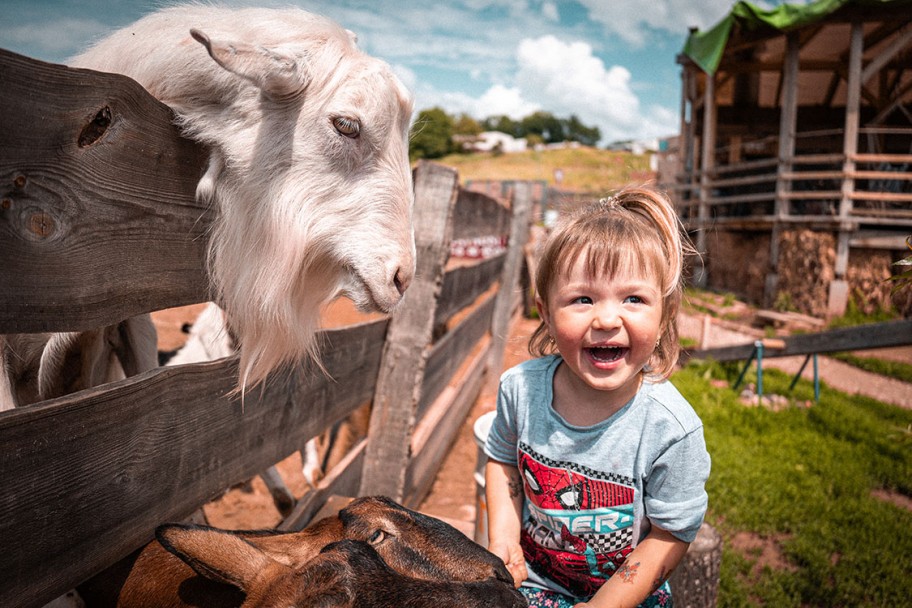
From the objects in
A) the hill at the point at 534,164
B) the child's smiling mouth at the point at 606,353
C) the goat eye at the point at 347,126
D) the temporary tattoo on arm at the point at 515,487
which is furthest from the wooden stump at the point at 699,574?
the hill at the point at 534,164

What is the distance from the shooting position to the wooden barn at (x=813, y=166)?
33.7 ft

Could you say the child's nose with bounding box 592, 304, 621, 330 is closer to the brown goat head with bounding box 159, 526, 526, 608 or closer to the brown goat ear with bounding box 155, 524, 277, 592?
the brown goat head with bounding box 159, 526, 526, 608

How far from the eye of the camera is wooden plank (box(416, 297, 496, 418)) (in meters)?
3.88

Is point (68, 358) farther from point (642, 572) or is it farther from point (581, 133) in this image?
point (581, 133)

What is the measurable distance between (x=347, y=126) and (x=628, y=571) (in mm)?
1492

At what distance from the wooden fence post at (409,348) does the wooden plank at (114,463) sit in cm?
113

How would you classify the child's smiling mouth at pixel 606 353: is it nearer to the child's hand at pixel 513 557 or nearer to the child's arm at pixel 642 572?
the child's arm at pixel 642 572

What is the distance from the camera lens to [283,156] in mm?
1639

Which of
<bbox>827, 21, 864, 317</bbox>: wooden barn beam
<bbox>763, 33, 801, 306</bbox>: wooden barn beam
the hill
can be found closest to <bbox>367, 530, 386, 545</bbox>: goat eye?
<bbox>827, 21, 864, 317</bbox>: wooden barn beam

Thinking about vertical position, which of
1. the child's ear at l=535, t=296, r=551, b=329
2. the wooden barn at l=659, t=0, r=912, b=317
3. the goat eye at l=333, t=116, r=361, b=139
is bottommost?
the child's ear at l=535, t=296, r=551, b=329

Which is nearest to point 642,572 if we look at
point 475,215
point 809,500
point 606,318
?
point 606,318

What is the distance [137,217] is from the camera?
1.34 metres

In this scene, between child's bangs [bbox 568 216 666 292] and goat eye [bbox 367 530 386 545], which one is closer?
goat eye [bbox 367 530 386 545]

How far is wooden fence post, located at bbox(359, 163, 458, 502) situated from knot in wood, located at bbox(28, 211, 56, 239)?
79.3 inches
